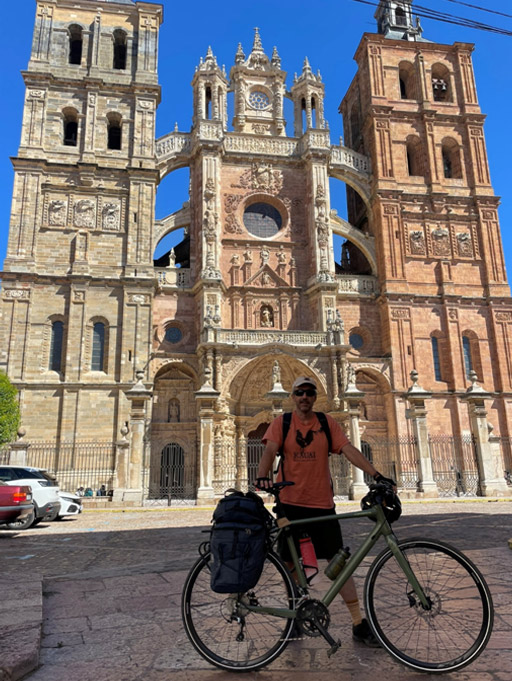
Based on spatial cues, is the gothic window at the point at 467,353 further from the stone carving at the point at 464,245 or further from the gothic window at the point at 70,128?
the gothic window at the point at 70,128

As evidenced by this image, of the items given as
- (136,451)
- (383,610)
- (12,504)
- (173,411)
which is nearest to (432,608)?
(383,610)

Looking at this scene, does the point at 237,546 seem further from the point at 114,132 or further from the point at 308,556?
the point at 114,132

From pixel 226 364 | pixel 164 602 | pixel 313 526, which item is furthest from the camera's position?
pixel 226 364

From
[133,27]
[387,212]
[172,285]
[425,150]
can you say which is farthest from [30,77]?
[425,150]

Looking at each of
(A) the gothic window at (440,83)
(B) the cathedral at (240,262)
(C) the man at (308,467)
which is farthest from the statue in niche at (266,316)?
(C) the man at (308,467)

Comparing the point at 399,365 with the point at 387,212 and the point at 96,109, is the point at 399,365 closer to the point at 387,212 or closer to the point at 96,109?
the point at 387,212

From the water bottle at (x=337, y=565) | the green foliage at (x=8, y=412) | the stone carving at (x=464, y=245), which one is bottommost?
the water bottle at (x=337, y=565)

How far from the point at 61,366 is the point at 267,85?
Result: 19.1 m

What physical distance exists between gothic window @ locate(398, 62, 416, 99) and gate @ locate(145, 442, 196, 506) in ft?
77.0

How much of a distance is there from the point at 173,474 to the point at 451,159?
22.9 meters

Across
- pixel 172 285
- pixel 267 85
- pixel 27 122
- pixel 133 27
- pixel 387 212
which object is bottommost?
pixel 172 285

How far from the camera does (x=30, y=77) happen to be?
25656 mm

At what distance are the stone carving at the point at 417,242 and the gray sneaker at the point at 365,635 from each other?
26120 millimetres

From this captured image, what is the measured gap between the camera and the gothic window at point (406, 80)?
30.9 meters
